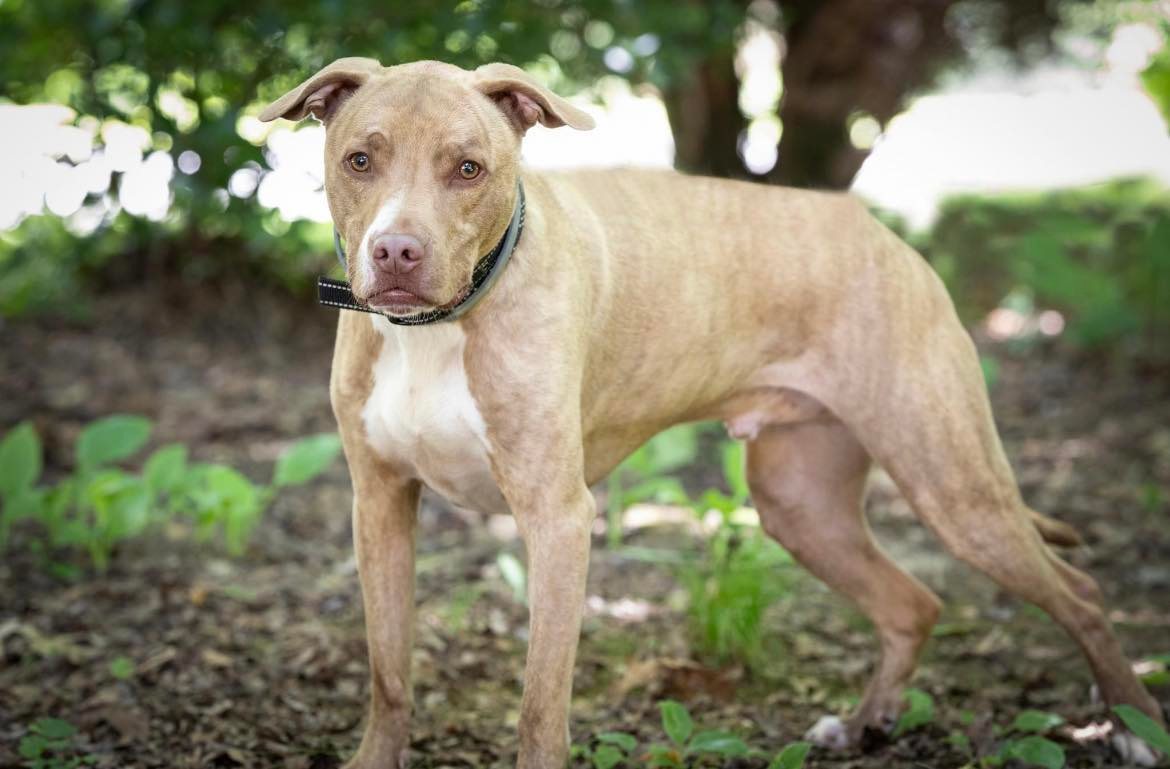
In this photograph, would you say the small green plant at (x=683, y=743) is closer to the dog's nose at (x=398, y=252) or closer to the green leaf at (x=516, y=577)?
the green leaf at (x=516, y=577)

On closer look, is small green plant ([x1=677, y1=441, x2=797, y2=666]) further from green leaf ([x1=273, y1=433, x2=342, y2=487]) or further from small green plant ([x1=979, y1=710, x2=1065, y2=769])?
green leaf ([x1=273, y1=433, x2=342, y2=487])

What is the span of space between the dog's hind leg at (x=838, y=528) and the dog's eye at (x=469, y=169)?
1713 mm

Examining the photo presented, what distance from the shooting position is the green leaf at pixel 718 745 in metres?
3.22

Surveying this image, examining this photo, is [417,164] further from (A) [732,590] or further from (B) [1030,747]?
(B) [1030,747]

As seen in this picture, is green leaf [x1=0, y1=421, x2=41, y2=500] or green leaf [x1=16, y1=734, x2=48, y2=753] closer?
green leaf [x1=16, y1=734, x2=48, y2=753]

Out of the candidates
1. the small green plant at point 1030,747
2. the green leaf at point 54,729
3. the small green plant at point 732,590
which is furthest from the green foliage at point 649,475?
the green leaf at point 54,729

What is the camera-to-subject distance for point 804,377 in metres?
3.70

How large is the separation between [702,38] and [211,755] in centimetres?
436

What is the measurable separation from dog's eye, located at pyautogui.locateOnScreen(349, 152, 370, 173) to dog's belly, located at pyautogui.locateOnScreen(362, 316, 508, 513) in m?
0.42

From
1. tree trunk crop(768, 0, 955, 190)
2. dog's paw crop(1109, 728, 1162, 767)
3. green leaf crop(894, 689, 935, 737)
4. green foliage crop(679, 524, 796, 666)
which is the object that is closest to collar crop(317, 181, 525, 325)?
green foliage crop(679, 524, 796, 666)

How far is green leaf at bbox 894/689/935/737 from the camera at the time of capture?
3750 millimetres

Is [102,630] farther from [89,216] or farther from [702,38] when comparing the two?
[702,38]

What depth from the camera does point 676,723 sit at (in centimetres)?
329

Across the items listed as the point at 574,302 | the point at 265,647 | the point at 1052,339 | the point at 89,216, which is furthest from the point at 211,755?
the point at 1052,339
